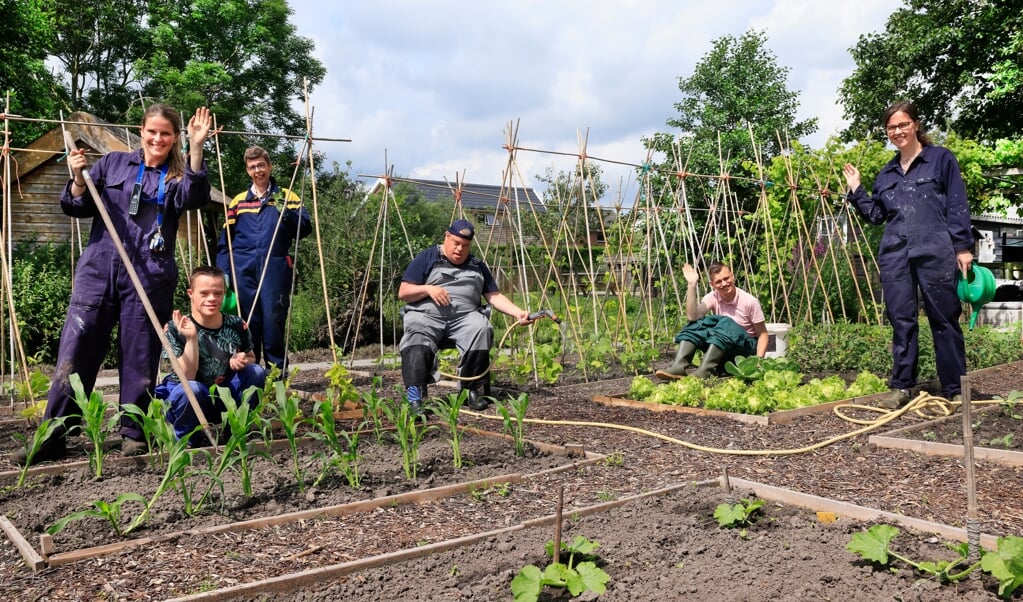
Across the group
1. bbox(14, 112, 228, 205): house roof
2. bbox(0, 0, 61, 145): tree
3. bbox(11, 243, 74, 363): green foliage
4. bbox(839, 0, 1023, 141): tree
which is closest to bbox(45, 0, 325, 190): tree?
bbox(0, 0, 61, 145): tree

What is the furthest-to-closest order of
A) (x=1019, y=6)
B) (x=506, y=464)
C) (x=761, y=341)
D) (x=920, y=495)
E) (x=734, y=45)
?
(x=734, y=45) → (x=1019, y=6) → (x=761, y=341) → (x=506, y=464) → (x=920, y=495)

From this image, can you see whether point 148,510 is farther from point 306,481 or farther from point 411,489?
point 411,489

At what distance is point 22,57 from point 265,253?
35.4 ft

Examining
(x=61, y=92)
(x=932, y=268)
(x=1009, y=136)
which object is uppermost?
(x=61, y=92)

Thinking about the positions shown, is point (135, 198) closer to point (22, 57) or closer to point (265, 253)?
point (265, 253)

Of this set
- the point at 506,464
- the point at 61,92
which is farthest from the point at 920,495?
the point at 61,92

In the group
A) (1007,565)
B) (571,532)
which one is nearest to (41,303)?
(571,532)

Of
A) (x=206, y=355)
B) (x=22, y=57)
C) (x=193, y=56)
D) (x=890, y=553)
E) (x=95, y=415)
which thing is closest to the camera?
(x=890, y=553)

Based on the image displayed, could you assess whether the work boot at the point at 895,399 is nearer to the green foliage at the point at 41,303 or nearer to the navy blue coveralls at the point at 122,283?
the navy blue coveralls at the point at 122,283

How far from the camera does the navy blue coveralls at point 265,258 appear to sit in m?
5.12

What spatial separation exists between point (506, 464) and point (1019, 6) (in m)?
16.7

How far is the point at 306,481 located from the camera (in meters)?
3.01

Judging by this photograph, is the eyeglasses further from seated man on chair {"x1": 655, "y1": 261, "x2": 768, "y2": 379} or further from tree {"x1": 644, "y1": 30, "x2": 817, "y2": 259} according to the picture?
tree {"x1": 644, "y1": 30, "x2": 817, "y2": 259}

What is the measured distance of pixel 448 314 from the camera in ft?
16.6
